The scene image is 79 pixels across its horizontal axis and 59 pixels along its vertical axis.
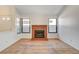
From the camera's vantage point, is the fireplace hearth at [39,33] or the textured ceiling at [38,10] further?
the fireplace hearth at [39,33]

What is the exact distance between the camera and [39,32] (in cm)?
1166

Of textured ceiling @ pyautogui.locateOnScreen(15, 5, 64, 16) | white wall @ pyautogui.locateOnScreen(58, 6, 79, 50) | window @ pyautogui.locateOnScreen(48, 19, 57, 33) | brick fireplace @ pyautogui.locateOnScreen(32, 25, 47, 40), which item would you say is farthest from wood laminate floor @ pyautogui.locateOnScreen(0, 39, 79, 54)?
window @ pyautogui.locateOnScreen(48, 19, 57, 33)

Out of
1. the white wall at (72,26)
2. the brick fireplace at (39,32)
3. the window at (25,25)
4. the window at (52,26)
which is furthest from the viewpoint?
the window at (52,26)

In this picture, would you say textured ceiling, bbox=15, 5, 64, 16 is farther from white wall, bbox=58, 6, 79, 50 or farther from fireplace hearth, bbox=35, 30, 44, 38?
white wall, bbox=58, 6, 79, 50

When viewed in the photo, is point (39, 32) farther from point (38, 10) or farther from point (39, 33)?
point (38, 10)

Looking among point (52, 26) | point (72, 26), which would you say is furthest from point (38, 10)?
point (72, 26)

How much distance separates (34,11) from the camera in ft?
34.6

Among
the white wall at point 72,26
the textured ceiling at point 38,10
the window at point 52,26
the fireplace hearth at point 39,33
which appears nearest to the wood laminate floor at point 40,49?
the white wall at point 72,26

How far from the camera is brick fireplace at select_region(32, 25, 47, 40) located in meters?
11.5

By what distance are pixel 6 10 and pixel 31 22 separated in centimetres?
359

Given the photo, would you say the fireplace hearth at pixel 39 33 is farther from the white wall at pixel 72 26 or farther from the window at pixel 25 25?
the white wall at pixel 72 26

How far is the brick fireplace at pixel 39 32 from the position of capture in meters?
11.5
